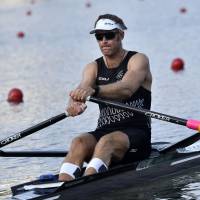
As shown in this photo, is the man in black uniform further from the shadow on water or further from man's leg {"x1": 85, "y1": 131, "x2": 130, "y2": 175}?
the shadow on water

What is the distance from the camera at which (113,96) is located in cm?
899

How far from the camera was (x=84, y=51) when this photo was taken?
3006 cm

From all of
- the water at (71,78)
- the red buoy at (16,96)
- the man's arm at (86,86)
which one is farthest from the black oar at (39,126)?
the red buoy at (16,96)

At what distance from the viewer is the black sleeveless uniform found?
9055 mm

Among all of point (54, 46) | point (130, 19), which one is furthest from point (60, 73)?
point (130, 19)

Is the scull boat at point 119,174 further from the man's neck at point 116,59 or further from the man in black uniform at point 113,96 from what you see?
the man's neck at point 116,59

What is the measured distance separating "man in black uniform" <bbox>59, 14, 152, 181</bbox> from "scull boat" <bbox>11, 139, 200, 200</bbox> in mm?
162

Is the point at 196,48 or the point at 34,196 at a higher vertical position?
the point at 196,48

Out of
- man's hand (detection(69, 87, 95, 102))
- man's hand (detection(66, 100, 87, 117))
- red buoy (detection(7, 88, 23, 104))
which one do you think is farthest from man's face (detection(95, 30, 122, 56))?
red buoy (detection(7, 88, 23, 104))

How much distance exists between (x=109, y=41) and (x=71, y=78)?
13.0 meters

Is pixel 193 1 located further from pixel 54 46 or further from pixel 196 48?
pixel 196 48

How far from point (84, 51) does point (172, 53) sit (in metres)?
4.44

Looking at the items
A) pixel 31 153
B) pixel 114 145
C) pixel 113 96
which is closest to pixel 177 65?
pixel 31 153

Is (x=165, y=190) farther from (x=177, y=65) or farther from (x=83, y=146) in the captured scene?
(x=177, y=65)
